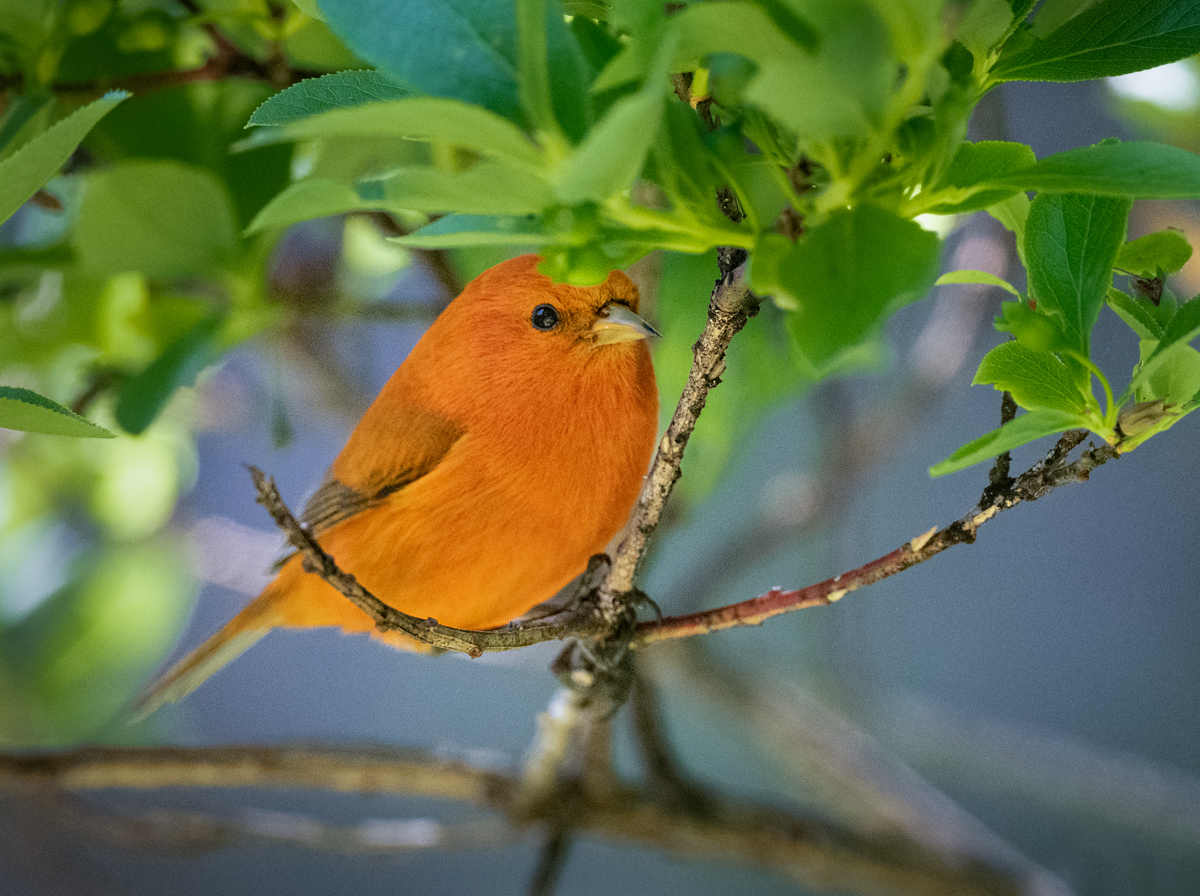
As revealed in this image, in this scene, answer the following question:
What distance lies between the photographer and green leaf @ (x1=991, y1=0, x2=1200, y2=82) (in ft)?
1.12

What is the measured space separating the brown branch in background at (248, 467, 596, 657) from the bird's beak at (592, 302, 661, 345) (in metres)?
0.15

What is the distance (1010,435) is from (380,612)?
250mm

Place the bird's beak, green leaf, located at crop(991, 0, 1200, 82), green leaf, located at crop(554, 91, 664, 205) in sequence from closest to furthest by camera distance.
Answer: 1. green leaf, located at crop(554, 91, 664, 205)
2. green leaf, located at crop(991, 0, 1200, 82)
3. the bird's beak

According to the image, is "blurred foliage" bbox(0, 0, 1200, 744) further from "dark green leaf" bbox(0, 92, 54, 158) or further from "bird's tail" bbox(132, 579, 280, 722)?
"bird's tail" bbox(132, 579, 280, 722)

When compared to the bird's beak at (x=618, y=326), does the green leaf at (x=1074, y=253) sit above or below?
below

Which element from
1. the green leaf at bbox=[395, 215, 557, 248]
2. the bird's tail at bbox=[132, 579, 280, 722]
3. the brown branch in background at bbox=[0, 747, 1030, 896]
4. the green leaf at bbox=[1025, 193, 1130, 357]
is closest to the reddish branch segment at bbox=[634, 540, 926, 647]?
the green leaf at bbox=[1025, 193, 1130, 357]

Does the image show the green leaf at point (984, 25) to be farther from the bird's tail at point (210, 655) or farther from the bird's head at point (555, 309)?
the bird's tail at point (210, 655)

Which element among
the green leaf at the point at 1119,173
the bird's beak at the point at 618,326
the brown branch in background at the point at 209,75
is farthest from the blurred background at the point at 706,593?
the green leaf at the point at 1119,173

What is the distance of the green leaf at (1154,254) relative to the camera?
1.14ft

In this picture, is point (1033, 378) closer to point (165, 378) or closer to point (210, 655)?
point (165, 378)

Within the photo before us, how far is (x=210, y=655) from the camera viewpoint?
707 millimetres

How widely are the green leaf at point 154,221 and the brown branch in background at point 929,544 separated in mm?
420

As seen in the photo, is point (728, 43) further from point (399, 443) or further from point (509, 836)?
point (509, 836)

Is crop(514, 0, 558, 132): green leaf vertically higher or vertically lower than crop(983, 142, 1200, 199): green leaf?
lower
